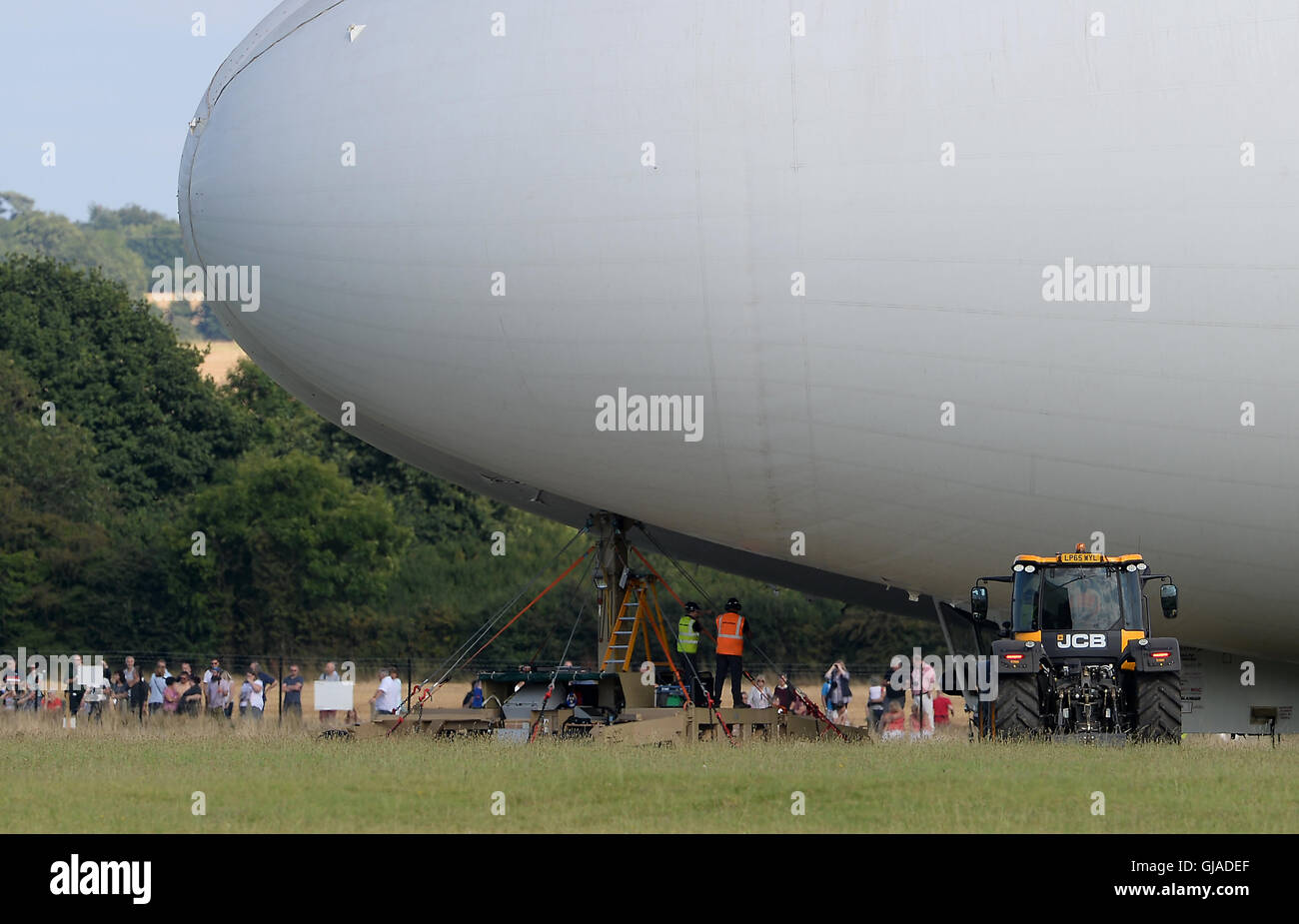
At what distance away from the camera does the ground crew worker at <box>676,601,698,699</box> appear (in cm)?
2056

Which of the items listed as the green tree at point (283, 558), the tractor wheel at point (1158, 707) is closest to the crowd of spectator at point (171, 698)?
the tractor wheel at point (1158, 707)

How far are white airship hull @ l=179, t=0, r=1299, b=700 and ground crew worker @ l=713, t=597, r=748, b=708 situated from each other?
6.13 ft

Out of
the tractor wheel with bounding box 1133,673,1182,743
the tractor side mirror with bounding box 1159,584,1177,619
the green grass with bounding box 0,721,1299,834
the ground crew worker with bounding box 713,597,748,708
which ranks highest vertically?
the tractor side mirror with bounding box 1159,584,1177,619

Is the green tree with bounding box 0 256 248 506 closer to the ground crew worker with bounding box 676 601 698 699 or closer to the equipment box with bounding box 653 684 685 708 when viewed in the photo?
the ground crew worker with bounding box 676 601 698 699

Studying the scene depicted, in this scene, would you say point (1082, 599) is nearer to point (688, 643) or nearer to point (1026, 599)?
point (1026, 599)

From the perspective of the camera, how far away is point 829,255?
16734 millimetres

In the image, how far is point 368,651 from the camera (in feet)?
165

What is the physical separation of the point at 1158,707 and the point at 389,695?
13.0 metres

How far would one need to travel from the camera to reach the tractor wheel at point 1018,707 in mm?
17172

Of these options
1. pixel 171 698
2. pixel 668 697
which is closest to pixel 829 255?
pixel 668 697

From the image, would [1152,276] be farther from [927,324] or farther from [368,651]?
[368,651]

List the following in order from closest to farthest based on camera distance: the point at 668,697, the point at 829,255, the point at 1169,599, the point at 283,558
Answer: the point at 829,255, the point at 1169,599, the point at 668,697, the point at 283,558

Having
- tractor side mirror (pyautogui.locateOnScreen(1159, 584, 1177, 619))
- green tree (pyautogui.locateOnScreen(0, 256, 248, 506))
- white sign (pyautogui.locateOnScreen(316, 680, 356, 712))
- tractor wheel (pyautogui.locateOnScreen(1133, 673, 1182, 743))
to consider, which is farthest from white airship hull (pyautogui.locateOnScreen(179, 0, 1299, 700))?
green tree (pyautogui.locateOnScreen(0, 256, 248, 506))

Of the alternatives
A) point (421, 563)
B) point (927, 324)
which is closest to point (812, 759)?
point (927, 324)
